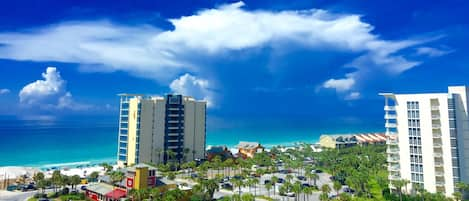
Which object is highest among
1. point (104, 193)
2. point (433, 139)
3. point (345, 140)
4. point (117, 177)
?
point (433, 139)

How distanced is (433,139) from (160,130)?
186ft

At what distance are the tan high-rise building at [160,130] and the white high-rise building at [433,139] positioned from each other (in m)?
47.8

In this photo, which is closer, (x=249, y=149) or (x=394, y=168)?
(x=394, y=168)

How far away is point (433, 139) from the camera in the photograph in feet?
147

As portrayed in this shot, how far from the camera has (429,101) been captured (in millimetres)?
45188

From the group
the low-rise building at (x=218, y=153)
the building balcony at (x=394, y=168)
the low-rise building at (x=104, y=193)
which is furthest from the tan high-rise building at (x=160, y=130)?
the building balcony at (x=394, y=168)

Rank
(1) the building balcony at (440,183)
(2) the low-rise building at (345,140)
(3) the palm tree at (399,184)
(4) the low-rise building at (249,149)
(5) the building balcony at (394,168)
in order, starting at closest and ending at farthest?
1. (3) the palm tree at (399,184)
2. (1) the building balcony at (440,183)
3. (5) the building balcony at (394,168)
4. (4) the low-rise building at (249,149)
5. (2) the low-rise building at (345,140)

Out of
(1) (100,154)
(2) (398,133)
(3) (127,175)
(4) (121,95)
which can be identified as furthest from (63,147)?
(2) (398,133)

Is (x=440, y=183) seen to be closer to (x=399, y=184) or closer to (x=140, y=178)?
(x=399, y=184)

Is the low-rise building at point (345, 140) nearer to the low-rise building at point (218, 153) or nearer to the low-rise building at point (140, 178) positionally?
the low-rise building at point (218, 153)

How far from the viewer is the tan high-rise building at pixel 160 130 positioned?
242 feet

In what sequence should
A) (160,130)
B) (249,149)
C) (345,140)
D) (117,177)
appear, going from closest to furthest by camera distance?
(117,177) → (160,130) → (249,149) → (345,140)

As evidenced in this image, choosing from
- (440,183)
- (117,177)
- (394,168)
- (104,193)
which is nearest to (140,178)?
(117,177)

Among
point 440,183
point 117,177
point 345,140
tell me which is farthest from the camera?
point 345,140
